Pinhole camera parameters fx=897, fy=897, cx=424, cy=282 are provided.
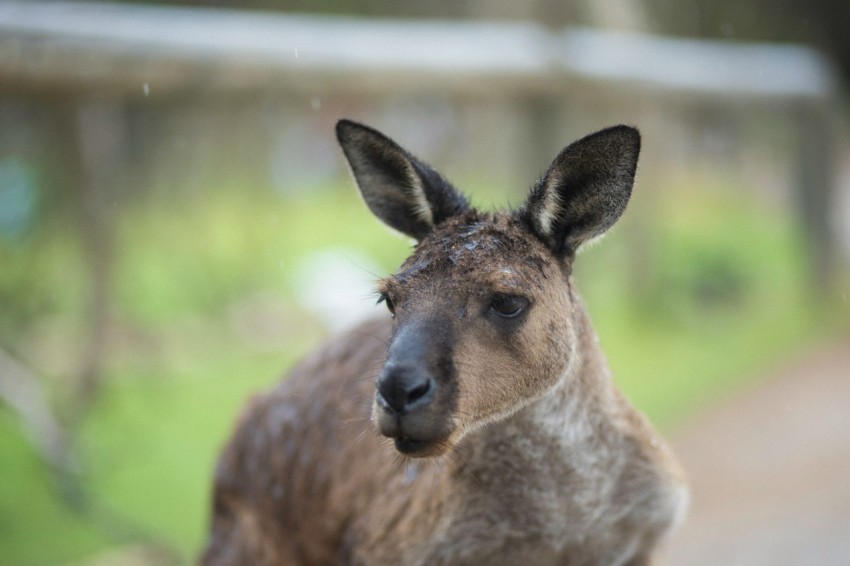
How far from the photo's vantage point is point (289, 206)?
1145cm

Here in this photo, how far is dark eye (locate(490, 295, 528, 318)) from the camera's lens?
2879mm

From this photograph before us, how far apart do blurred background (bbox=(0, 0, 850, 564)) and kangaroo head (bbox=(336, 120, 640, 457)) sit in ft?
5.65

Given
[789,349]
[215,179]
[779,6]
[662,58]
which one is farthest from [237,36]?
[779,6]

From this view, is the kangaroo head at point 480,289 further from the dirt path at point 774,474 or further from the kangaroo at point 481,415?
the dirt path at point 774,474

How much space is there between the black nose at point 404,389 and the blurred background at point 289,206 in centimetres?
237

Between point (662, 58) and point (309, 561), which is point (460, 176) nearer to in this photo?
point (662, 58)

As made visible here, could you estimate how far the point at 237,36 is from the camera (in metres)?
6.15

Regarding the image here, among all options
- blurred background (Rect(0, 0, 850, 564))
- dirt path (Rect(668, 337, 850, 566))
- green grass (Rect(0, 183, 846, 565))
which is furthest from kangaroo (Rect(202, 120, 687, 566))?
dirt path (Rect(668, 337, 850, 566))

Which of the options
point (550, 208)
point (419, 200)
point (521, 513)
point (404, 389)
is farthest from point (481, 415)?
point (419, 200)

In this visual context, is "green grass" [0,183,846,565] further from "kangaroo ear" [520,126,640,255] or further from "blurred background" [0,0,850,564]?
"kangaroo ear" [520,126,640,255]

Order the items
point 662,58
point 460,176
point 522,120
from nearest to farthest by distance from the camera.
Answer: point 522,120 → point 662,58 → point 460,176

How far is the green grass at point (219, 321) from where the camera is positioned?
19.8ft

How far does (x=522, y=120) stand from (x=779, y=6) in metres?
8.16

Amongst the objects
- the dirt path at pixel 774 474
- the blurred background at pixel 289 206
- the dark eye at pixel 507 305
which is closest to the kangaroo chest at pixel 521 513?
the dark eye at pixel 507 305
